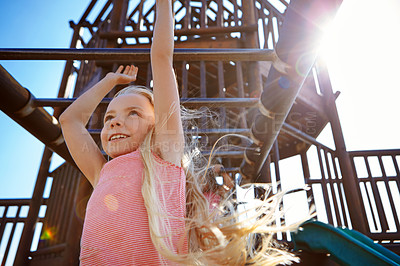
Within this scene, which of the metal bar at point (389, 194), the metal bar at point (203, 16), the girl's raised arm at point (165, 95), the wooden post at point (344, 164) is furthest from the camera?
the metal bar at point (203, 16)

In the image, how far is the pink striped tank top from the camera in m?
0.75

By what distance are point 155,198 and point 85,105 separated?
0.67m

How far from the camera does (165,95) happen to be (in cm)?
89

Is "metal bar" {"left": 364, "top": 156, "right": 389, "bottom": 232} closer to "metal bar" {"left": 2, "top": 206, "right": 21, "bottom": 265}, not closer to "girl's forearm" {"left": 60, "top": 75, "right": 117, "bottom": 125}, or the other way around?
"girl's forearm" {"left": 60, "top": 75, "right": 117, "bottom": 125}

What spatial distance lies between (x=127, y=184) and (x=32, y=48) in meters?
0.83

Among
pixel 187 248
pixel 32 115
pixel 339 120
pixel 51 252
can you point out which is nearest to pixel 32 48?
pixel 32 115

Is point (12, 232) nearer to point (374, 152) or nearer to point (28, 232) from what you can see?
point (28, 232)

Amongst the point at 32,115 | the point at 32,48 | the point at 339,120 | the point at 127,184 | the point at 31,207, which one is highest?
the point at 339,120

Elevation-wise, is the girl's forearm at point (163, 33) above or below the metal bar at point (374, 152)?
below

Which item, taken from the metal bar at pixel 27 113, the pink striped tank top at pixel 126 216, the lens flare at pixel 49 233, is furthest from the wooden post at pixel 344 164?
the lens flare at pixel 49 233

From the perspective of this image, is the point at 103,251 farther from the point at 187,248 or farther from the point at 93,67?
the point at 93,67

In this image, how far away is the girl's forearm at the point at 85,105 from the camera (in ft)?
3.90

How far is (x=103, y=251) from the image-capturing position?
2.47ft

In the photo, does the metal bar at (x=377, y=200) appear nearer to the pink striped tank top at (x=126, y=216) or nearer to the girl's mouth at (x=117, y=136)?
the pink striped tank top at (x=126, y=216)
